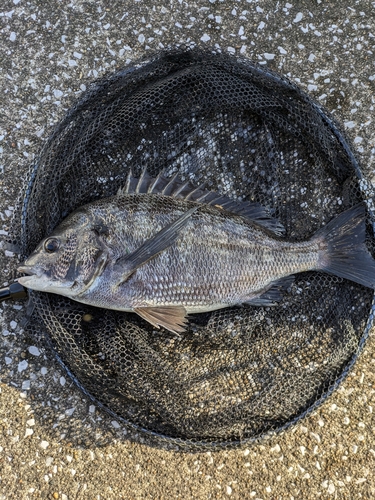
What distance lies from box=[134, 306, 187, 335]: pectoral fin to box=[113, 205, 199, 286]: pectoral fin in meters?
0.22

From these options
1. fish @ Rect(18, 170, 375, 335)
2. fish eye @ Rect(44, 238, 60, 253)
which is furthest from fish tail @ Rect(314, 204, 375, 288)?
fish eye @ Rect(44, 238, 60, 253)

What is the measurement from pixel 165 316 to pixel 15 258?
986mm

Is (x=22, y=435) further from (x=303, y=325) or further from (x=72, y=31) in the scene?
(x=72, y=31)

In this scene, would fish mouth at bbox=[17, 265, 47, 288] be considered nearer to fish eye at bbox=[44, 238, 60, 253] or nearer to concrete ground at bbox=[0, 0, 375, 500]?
fish eye at bbox=[44, 238, 60, 253]

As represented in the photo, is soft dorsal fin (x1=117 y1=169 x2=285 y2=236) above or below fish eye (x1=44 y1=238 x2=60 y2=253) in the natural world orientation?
above

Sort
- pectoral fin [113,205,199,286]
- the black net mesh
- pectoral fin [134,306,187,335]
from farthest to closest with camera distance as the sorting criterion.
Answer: the black net mesh → pectoral fin [134,306,187,335] → pectoral fin [113,205,199,286]

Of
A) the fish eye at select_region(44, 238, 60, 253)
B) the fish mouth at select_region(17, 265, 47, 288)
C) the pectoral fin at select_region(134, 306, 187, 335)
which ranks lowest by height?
the pectoral fin at select_region(134, 306, 187, 335)

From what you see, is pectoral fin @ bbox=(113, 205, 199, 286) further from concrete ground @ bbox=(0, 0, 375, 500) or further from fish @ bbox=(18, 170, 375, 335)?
concrete ground @ bbox=(0, 0, 375, 500)

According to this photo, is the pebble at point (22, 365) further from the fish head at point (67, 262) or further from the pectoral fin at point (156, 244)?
the pectoral fin at point (156, 244)

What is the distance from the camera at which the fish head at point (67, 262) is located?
6.77ft

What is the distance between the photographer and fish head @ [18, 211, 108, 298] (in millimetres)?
2064

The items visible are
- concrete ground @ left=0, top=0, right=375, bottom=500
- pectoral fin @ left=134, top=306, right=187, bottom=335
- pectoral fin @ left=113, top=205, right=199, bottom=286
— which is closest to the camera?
pectoral fin @ left=113, top=205, right=199, bottom=286

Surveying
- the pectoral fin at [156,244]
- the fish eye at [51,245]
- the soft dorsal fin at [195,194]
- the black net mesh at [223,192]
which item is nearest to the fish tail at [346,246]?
the black net mesh at [223,192]

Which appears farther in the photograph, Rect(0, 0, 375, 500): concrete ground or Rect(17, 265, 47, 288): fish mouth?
Rect(0, 0, 375, 500): concrete ground
